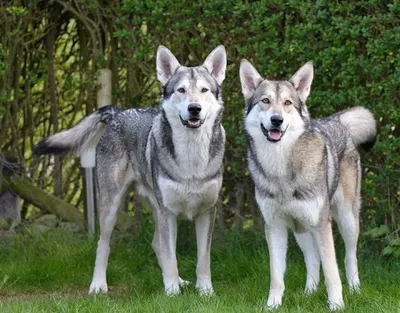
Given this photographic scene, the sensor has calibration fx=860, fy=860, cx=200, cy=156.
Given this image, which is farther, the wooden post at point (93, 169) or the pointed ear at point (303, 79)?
the wooden post at point (93, 169)

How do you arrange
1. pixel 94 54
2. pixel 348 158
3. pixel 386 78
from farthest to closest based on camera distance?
pixel 94 54 < pixel 386 78 < pixel 348 158

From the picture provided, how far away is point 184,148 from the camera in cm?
630

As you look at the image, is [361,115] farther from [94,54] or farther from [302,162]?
[94,54]

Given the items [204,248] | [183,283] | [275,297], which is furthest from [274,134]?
[183,283]

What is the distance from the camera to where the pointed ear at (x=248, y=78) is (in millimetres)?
5840

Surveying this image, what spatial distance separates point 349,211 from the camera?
20.3 feet

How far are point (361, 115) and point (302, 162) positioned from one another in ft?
3.32

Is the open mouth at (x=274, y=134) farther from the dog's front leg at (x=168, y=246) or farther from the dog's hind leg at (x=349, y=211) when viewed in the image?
the dog's front leg at (x=168, y=246)

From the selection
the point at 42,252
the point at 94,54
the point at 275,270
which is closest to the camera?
the point at 275,270

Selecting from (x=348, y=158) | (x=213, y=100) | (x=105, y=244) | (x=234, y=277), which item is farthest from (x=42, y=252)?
(x=348, y=158)

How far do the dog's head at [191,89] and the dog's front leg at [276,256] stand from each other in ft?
3.16

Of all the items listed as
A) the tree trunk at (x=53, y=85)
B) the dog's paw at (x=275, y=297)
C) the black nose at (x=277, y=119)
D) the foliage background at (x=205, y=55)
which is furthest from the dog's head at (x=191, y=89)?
the tree trunk at (x=53, y=85)

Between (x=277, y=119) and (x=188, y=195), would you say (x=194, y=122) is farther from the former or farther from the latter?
(x=277, y=119)

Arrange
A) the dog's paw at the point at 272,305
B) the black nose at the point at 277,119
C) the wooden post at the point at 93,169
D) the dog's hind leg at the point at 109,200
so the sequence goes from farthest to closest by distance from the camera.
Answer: the wooden post at the point at 93,169
the dog's hind leg at the point at 109,200
the black nose at the point at 277,119
the dog's paw at the point at 272,305
